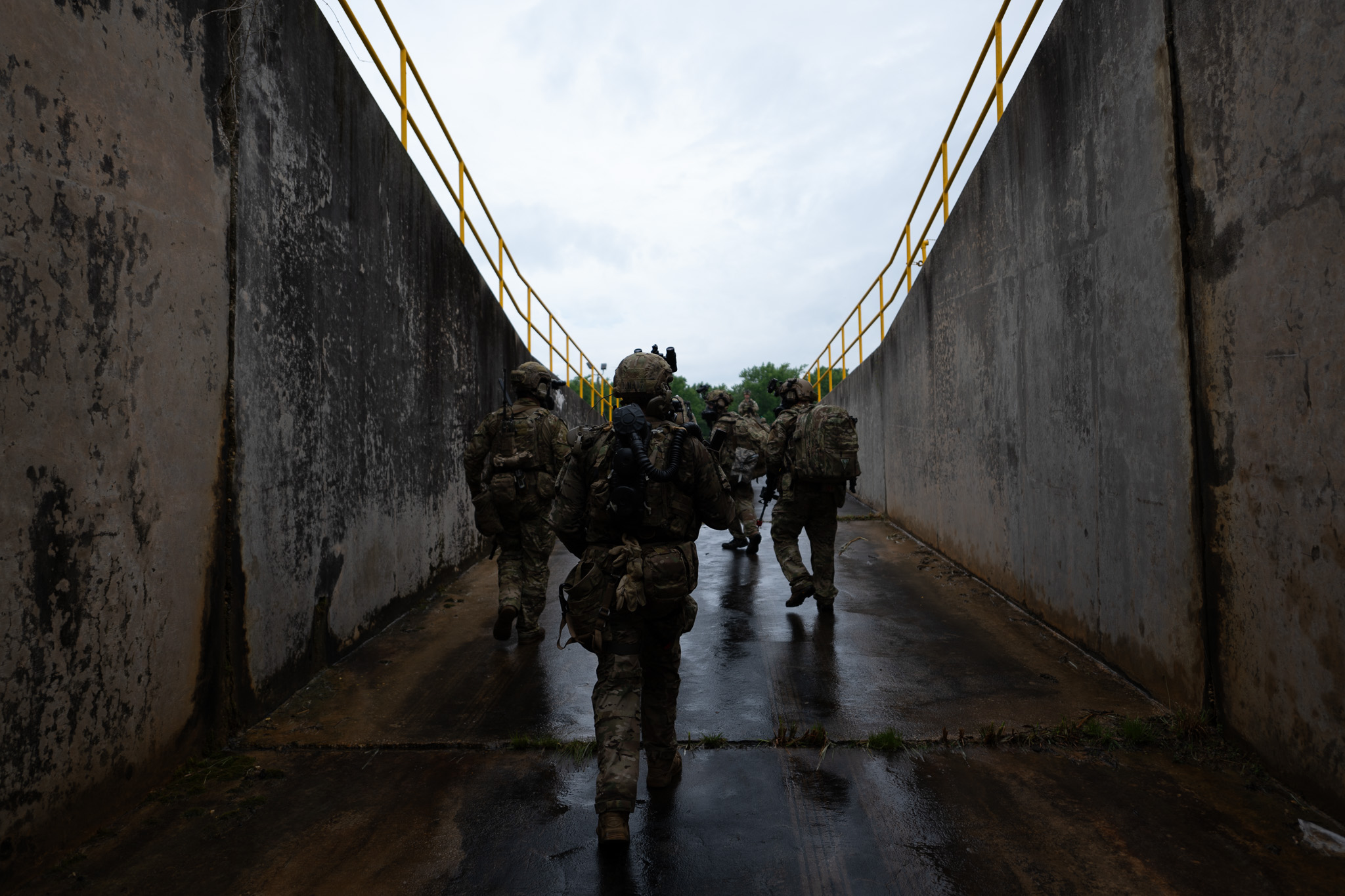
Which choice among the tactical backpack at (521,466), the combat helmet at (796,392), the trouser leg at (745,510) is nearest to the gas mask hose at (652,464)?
the tactical backpack at (521,466)

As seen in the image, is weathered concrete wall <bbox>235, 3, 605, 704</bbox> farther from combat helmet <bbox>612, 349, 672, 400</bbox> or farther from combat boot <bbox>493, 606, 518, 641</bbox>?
combat helmet <bbox>612, 349, 672, 400</bbox>

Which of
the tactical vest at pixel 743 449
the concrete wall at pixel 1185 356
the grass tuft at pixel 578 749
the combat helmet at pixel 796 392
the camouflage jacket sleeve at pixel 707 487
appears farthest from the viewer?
the tactical vest at pixel 743 449

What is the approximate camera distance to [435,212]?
22.1 feet

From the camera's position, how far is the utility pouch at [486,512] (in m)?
→ 5.05

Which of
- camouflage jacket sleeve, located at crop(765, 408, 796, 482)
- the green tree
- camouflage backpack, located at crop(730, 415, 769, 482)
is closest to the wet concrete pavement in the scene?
camouflage jacket sleeve, located at crop(765, 408, 796, 482)

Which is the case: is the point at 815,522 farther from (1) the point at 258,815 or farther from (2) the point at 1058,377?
(1) the point at 258,815

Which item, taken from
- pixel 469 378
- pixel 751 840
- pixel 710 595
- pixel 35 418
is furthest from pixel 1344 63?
pixel 469 378

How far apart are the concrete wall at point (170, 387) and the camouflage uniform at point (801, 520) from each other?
3.05m

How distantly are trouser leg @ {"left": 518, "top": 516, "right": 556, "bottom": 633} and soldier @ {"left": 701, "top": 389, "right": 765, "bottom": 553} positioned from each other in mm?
2194

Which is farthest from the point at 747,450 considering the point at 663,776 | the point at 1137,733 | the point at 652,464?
the point at 663,776

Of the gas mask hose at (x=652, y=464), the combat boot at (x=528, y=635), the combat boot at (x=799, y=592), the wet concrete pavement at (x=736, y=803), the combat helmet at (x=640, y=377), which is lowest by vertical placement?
the wet concrete pavement at (x=736, y=803)

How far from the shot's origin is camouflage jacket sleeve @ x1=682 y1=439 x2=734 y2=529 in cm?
302

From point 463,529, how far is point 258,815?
481cm

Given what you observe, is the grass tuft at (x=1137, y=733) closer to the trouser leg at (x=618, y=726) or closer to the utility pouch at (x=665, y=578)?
the utility pouch at (x=665, y=578)
